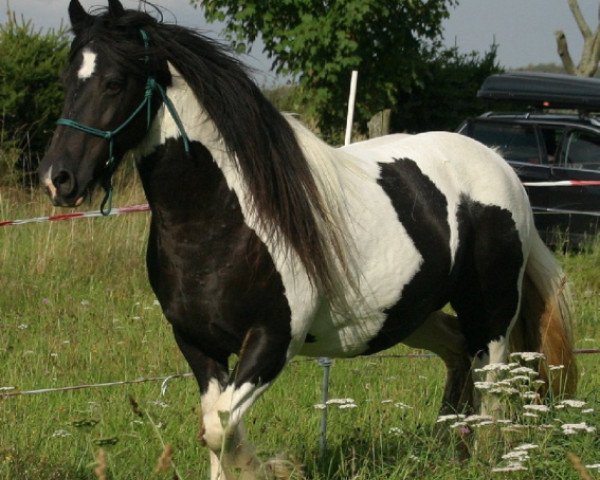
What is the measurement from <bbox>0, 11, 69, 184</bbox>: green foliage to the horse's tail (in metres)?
10.4

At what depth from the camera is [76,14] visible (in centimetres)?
481

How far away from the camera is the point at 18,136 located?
51.2ft

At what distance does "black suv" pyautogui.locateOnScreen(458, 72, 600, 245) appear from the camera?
13.8 meters

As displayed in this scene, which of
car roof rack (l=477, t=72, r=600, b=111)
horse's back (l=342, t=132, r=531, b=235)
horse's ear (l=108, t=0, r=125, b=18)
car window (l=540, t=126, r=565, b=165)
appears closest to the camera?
horse's ear (l=108, t=0, r=125, b=18)

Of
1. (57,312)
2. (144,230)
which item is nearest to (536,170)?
(144,230)

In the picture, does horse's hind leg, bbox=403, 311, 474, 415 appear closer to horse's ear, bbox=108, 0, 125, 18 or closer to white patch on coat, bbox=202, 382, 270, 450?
white patch on coat, bbox=202, 382, 270, 450

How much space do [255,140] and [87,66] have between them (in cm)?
73

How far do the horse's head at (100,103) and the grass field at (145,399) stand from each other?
893mm

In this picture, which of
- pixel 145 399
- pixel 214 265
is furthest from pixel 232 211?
pixel 145 399

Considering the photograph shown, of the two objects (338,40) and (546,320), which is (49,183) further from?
(338,40)

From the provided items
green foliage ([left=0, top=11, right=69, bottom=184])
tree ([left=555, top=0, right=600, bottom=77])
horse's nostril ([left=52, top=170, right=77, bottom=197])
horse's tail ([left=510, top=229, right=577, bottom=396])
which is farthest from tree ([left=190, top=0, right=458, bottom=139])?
horse's nostril ([left=52, top=170, right=77, bottom=197])

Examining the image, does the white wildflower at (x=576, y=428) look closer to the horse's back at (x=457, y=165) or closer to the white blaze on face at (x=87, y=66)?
the horse's back at (x=457, y=165)

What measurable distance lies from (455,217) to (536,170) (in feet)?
28.4

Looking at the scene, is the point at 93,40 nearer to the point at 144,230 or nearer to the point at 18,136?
the point at 144,230
